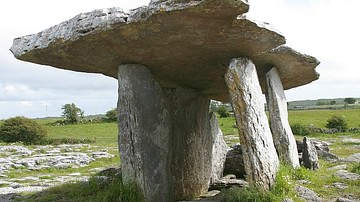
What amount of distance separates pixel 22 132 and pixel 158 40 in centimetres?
2213

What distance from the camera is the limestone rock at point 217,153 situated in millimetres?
10914

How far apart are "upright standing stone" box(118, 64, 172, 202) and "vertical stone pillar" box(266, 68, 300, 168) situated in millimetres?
3179

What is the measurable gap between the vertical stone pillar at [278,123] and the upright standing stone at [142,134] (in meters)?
3.18

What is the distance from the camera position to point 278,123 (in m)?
10.1

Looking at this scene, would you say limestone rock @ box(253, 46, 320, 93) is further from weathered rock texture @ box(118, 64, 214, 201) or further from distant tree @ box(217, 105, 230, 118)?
distant tree @ box(217, 105, 230, 118)

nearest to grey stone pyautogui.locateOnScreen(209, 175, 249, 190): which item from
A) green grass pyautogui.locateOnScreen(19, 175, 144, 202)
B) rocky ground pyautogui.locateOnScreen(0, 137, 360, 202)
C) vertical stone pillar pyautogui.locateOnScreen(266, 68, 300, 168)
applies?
rocky ground pyautogui.locateOnScreen(0, 137, 360, 202)

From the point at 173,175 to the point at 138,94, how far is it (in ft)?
8.20

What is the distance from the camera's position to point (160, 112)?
8398 millimetres

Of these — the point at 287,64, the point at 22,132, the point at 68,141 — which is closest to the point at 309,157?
the point at 287,64

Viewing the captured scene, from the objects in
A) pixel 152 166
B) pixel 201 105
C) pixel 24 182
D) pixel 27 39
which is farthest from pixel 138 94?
pixel 24 182

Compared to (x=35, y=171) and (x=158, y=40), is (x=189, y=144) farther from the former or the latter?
(x=35, y=171)

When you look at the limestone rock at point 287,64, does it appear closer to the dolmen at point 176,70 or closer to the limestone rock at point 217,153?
the dolmen at point 176,70

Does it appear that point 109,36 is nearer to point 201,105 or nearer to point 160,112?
point 160,112

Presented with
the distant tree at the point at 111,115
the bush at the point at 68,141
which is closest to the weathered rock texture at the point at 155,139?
the bush at the point at 68,141
